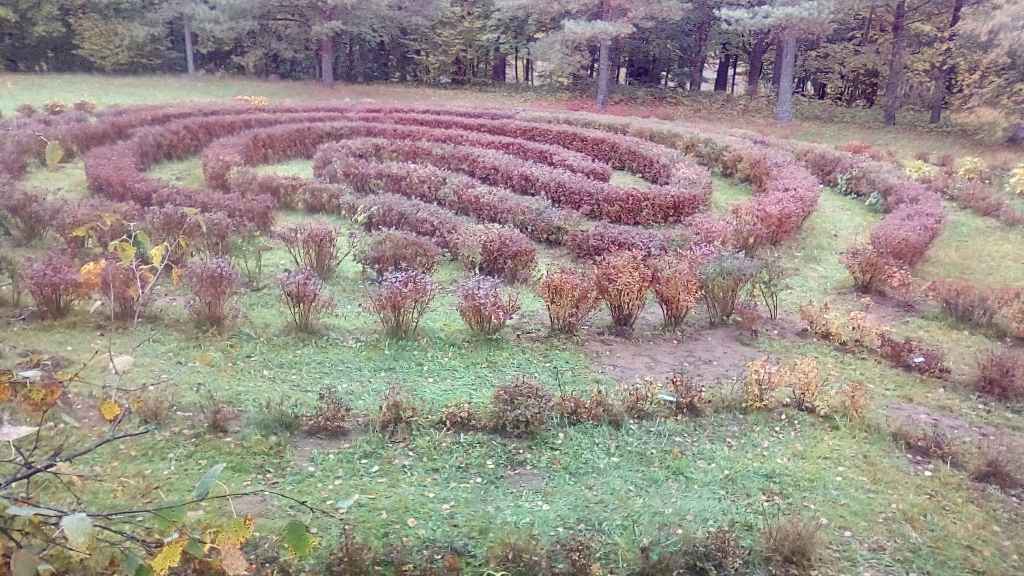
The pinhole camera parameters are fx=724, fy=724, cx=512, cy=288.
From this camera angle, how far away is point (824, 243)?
996 cm

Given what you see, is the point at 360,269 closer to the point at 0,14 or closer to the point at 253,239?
the point at 253,239

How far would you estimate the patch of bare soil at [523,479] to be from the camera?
444 cm

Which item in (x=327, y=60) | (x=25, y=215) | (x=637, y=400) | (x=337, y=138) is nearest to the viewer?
(x=637, y=400)

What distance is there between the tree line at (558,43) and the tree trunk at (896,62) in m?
0.04

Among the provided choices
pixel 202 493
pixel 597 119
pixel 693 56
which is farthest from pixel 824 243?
pixel 693 56

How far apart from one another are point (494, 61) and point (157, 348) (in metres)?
25.8

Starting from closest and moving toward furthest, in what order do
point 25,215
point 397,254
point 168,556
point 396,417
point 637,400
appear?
point 168,556 < point 396,417 < point 637,400 < point 397,254 < point 25,215

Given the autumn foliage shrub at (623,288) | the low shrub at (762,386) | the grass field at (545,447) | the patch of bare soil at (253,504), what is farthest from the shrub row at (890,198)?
the patch of bare soil at (253,504)

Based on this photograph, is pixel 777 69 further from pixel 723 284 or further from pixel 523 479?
pixel 523 479

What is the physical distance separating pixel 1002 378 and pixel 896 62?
17449 mm

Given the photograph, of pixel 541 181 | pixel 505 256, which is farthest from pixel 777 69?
pixel 505 256

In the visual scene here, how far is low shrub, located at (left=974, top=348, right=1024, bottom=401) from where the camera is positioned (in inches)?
230

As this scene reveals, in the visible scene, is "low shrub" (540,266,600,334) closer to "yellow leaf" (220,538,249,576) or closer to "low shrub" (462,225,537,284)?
"low shrub" (462,225,537,284)

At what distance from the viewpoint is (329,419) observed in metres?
4.89
